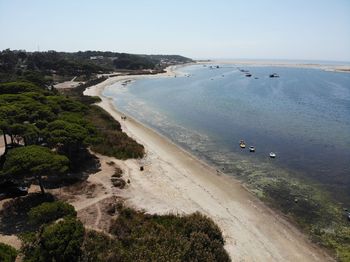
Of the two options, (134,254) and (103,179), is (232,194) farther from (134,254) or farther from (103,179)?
(134,254)

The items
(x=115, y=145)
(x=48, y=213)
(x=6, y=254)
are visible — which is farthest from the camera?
(x=115, y=145)

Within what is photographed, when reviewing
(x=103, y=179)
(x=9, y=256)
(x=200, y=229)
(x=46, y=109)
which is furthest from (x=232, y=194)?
(x=46, y=109)

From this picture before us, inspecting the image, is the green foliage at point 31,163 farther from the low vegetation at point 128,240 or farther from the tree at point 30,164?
the low vegetation at point 128,240

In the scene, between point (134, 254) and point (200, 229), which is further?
point (200, 229)

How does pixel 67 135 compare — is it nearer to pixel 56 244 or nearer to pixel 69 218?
pixel 69 218

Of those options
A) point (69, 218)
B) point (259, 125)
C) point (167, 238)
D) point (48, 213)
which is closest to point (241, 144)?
point (259, 125)
